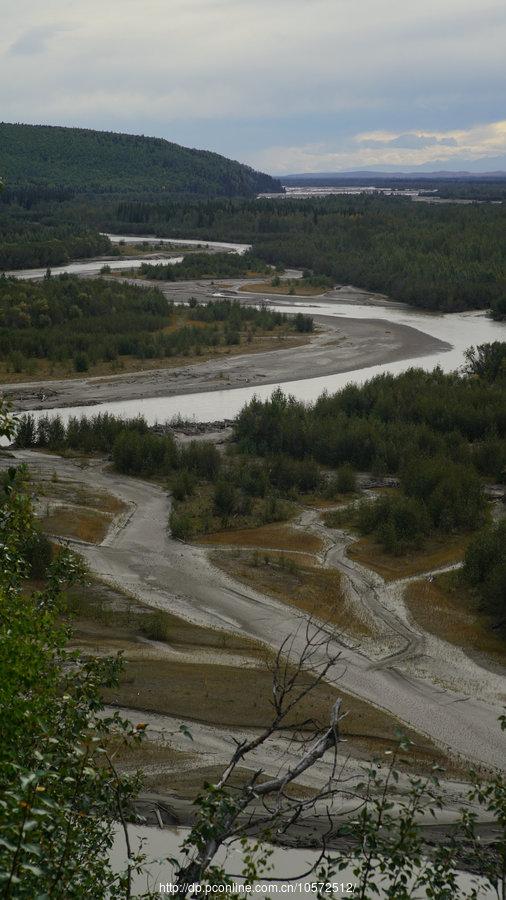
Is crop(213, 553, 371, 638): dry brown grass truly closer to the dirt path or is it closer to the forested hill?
the dirt path

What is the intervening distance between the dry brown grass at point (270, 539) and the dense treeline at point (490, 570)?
288cm

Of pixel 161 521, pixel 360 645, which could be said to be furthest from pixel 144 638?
pixel 161 521

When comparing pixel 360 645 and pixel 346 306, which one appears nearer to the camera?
pixel 360 645

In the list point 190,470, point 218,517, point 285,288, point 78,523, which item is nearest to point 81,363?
point 190,470

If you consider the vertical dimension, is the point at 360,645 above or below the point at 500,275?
below

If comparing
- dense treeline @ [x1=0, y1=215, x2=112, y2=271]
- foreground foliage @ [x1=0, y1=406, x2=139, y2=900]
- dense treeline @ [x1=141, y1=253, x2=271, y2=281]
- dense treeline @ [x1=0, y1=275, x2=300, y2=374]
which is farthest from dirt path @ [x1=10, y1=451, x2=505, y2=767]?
dense treeline @ [x1=0, y1=215, x2=112, y2=271]

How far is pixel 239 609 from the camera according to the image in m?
15.9

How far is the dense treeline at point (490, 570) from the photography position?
51.0 ft

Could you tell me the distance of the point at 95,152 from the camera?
158 m

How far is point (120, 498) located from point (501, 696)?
34.6 feet

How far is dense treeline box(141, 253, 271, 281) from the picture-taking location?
61594 mm

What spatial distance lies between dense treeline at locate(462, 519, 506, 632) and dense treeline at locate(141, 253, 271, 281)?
4591cm

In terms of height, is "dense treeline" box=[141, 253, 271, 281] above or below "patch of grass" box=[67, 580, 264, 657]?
above

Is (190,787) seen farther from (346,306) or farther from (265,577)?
(346,306)
